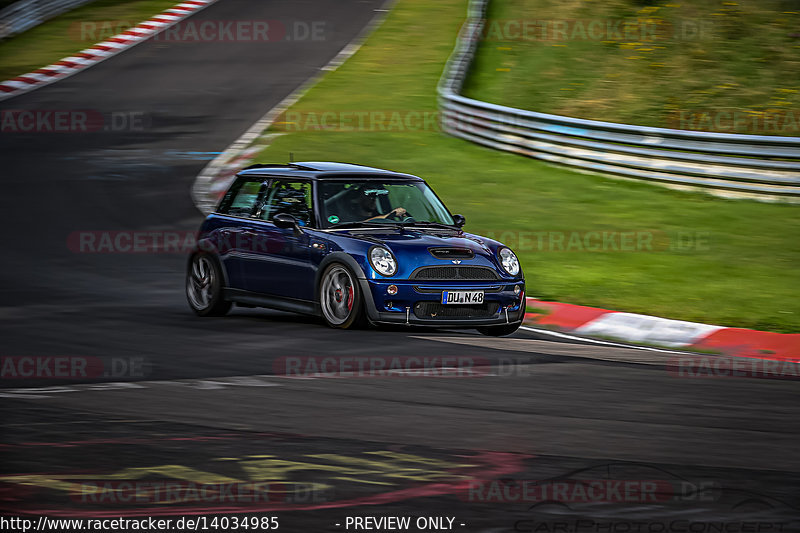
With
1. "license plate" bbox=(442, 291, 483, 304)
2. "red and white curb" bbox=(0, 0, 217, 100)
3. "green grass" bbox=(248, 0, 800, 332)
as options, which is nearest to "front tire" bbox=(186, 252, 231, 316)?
"license plate" bbox=(442, 291, 483, 304)

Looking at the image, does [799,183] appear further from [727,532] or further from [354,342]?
[727,532]

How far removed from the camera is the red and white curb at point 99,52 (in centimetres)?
2755

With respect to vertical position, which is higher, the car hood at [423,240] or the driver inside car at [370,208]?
the driver inside car at [370,208]

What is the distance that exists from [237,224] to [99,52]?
21.1 m

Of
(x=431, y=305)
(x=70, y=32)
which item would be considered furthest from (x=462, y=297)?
(x=70, y=32)

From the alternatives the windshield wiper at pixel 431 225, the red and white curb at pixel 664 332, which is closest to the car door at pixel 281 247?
the windshield wiper at pixel 431 225

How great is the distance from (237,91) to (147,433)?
69.7 ft

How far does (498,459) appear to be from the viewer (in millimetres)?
5777

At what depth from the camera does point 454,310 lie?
10.4 m

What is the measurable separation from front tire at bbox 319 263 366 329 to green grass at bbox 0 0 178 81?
19.9 m

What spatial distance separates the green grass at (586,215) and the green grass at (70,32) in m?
7.66

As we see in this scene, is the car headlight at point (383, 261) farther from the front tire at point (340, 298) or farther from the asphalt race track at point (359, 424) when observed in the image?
the asphalt race track at point (359, 424)

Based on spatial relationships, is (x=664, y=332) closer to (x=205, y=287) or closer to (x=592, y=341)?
(x=592, y=341)

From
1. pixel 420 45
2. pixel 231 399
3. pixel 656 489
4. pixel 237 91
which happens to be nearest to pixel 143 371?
pixel 231 399
